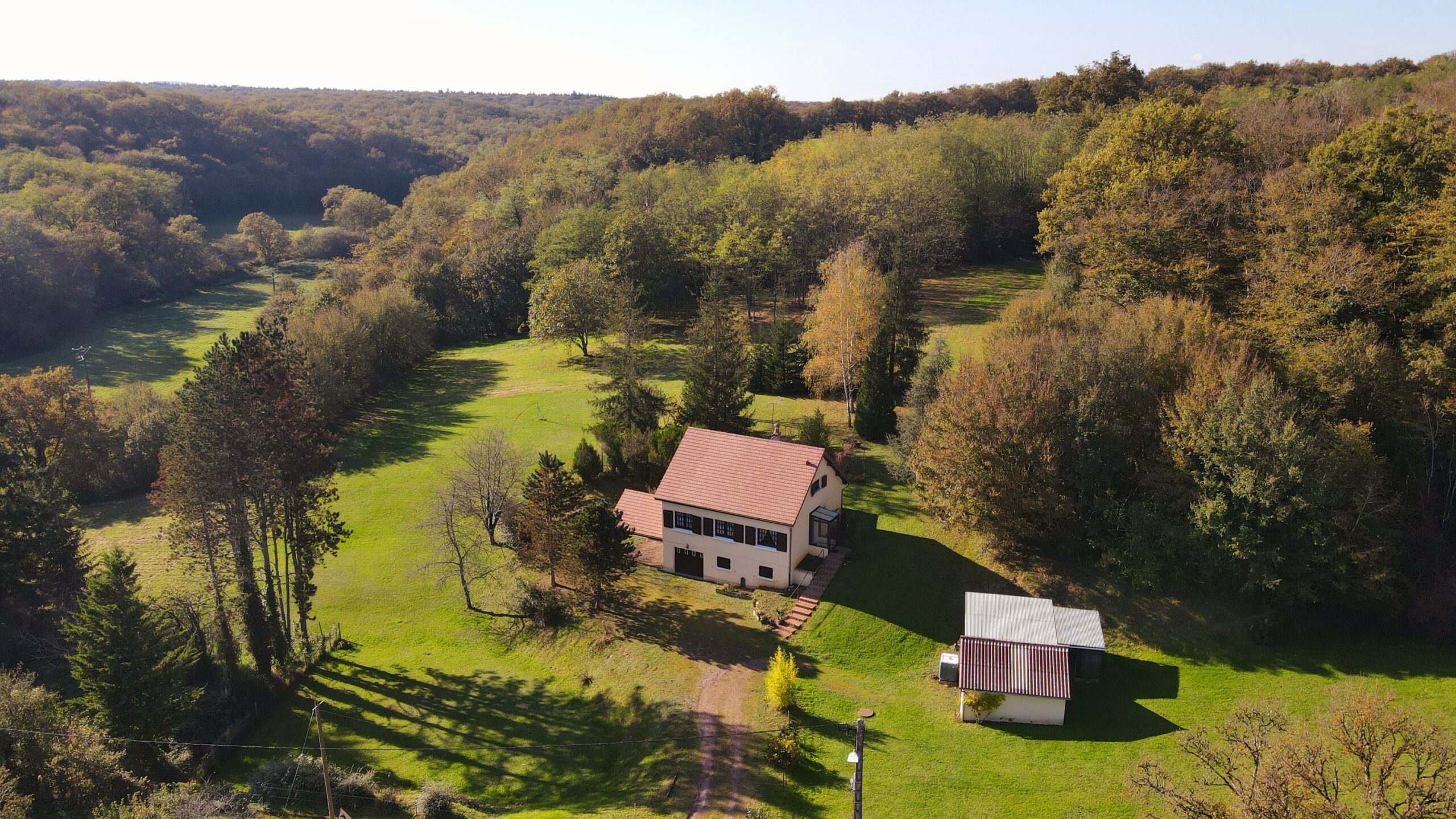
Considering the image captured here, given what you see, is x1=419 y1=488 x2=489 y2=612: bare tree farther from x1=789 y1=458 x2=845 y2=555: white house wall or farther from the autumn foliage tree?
the autumn foliage tree

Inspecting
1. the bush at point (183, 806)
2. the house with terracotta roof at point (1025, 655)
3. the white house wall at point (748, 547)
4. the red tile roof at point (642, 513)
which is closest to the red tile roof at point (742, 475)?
the white house wall at point (748, 547)

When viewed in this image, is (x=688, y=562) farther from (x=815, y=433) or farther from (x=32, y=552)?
(x=32, y=552)

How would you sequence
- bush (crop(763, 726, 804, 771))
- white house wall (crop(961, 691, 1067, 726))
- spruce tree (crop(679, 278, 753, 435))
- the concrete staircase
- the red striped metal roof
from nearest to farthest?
bush (crop(763, 726, 804, 771))
the red striped metal roof
white house wall (crop(961, 691, 1067, 726))
the concrete staircase
spruce tree (crop(679, 278, 753, 435))

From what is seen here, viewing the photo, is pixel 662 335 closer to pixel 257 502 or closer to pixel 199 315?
pixel 257 502

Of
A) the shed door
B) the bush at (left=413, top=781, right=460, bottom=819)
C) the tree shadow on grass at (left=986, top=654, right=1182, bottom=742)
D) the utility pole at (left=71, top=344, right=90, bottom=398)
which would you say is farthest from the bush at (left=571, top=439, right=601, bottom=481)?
the utility pole at (left=71, top=344, right=90, bottom=398)

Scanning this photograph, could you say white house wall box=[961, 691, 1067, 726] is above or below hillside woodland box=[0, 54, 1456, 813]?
below

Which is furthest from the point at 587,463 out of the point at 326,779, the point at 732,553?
the point at 326,779
